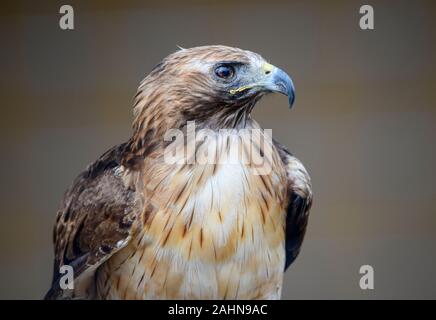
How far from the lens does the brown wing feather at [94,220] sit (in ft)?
6.72

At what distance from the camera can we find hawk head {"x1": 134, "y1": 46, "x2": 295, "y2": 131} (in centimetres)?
205

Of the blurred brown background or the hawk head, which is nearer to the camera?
the hawk head

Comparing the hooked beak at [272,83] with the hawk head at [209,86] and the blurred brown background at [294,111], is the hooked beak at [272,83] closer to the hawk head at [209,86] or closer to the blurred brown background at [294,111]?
the hawk head at [209,86]

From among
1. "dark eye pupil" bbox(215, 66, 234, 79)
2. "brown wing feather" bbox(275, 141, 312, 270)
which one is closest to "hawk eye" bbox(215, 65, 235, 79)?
"dark eye pupil" bbox(215, 66, 234, 79)

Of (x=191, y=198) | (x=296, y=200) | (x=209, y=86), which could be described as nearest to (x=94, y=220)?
(x=191, y=198)

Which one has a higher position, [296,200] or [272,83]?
[272,83]

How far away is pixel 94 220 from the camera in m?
2.10

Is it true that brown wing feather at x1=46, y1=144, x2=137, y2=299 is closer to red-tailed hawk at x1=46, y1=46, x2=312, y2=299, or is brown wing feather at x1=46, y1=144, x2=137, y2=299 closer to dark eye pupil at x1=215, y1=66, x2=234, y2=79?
red-tailed hawk at x1=46, y1=46, x2=312, y2=299

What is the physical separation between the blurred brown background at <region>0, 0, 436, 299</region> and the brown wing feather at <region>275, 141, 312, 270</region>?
579 mm

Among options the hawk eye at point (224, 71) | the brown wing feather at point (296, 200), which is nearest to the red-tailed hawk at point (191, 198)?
the hawk eye at point (224, 71)

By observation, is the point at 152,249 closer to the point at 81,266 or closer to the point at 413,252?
the point at 81,266

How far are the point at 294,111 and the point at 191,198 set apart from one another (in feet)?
3.26

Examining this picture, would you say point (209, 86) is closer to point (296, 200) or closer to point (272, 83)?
point (272, 83)

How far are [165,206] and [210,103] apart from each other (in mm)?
302
